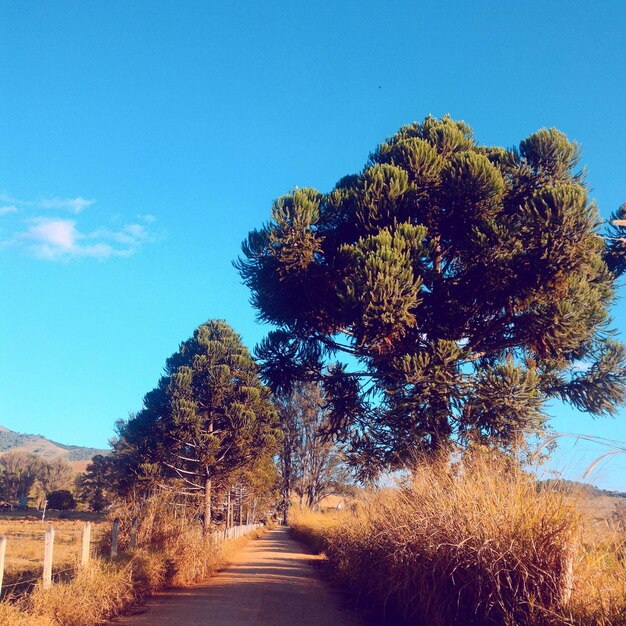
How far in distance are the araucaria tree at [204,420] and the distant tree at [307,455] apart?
43.3ft

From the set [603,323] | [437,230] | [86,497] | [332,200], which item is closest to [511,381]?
[603,323]

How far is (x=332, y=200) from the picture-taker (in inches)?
422

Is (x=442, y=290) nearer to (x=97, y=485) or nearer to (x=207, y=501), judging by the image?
(x=207, y=501)

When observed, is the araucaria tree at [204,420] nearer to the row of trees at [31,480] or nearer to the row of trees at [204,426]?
the row of trees at [204,426]

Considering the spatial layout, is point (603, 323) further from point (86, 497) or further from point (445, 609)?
point (86, 497)

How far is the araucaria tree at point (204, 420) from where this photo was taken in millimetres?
22453

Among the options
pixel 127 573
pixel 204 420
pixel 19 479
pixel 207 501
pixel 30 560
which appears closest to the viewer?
pixel 127 573

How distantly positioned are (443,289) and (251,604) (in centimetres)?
621

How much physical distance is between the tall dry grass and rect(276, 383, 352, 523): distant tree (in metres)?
31.5

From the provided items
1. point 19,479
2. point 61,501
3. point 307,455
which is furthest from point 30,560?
point 19,479

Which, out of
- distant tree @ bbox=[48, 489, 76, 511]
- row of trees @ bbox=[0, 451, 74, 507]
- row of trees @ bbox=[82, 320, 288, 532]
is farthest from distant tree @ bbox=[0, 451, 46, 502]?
row of trees @ bbox=[82, 320, 288, 532]

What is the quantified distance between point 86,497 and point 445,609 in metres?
63.9

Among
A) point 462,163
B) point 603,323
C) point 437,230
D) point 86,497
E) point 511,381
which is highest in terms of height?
point 462,163

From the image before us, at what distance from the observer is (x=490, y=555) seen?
4.57 m
